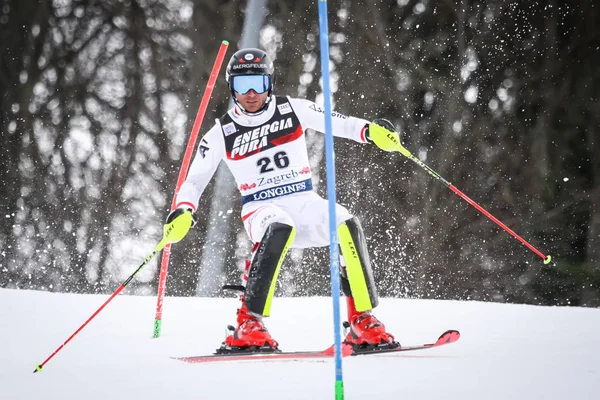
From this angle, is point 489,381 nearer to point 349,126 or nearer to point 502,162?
point 349,126

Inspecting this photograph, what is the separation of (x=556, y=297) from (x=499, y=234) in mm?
1425

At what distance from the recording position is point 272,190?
371cm

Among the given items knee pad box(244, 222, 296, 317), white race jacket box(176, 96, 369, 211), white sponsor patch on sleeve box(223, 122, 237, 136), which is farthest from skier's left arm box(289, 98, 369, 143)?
knee pad box(244, 222, 296, 317)

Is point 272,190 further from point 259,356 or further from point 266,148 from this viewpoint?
point 259,356

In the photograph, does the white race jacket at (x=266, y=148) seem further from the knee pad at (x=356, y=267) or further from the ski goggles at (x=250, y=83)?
the knee pad at (x=356, y=267)

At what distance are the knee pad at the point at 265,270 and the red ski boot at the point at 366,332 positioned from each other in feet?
1.45

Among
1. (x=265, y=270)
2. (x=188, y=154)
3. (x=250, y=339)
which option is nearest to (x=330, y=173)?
(x=265, y=270)

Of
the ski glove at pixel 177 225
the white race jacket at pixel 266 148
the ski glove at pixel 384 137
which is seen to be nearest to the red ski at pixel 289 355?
the ski glove at pixel 177 225

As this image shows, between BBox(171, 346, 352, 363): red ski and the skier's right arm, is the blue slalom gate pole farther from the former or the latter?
the skier's right arm

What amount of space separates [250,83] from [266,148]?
346 millimetres

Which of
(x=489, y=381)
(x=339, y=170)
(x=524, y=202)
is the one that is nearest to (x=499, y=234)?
(x=524, y=202)

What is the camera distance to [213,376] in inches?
112

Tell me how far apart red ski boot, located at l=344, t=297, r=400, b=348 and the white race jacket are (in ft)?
2.40

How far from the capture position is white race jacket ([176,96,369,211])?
3.70 metres
